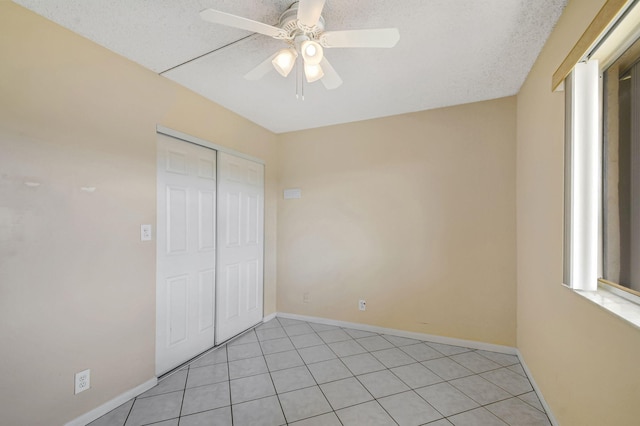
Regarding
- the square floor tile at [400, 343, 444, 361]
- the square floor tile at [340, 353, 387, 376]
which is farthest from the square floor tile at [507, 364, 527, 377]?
the square floor tile at [340, 353, 387, 376]

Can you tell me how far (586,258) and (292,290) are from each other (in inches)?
117

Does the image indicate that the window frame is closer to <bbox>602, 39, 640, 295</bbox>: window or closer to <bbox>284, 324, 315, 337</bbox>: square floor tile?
<bbox>602, 39, 640, 295</bbox>: window

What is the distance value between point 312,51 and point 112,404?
260 cm

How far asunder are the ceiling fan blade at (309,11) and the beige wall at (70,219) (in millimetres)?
1533

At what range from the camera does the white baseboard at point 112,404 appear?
168cm

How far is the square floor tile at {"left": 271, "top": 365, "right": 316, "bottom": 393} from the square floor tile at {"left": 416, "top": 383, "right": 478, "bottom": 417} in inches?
34.1

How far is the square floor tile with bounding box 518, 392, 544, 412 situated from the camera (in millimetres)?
1848

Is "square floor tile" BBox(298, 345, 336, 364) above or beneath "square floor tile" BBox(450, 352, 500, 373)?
beneath

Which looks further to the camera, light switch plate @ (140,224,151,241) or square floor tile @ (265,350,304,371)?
square floor tile @ (265,350,304,371)

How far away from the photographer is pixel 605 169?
1300mm

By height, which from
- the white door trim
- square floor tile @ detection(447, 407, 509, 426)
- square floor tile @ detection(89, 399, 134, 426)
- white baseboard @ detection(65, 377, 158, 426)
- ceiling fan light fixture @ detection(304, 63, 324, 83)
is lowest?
square floor tile @ detection(447, 407, 509, 426)

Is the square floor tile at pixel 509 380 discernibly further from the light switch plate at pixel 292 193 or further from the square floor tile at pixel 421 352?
the light switch plate at pixel 292 193

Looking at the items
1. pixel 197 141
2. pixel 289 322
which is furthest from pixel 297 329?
pixel 197 141

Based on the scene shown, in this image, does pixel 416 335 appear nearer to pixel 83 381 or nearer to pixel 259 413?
pixel 259 413
